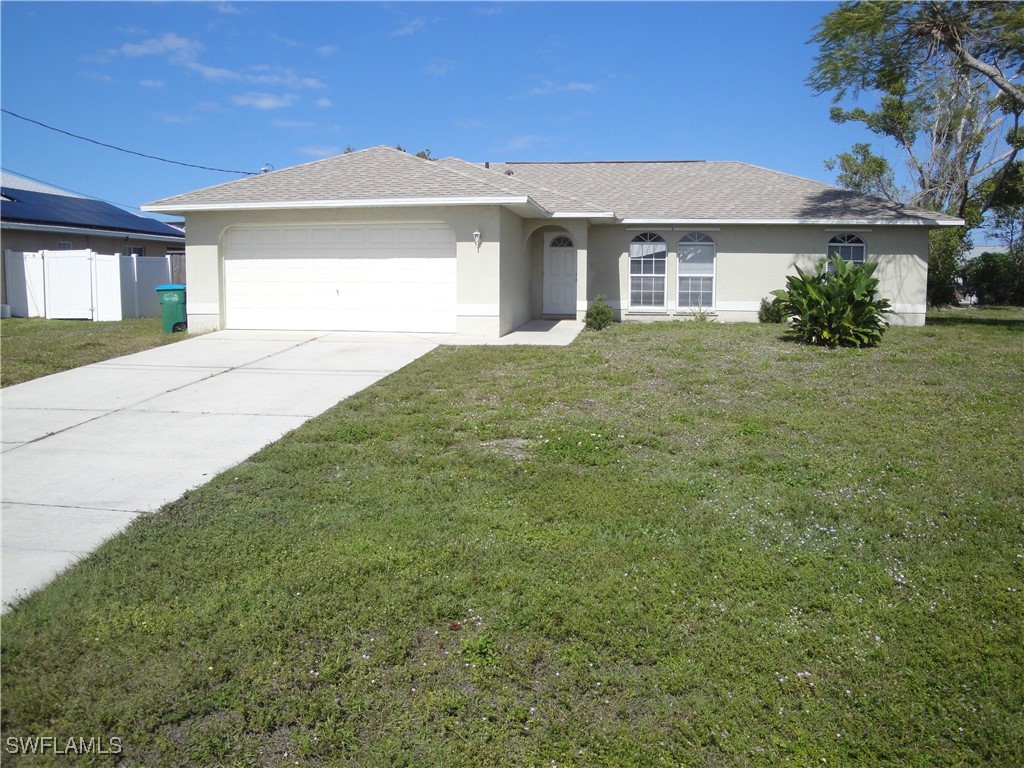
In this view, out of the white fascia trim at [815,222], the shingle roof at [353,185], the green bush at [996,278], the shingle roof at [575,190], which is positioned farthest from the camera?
the green bush at [996,278]

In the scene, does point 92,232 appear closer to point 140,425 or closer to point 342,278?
point 342,278

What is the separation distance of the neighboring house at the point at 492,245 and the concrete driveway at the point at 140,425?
6.39 feet

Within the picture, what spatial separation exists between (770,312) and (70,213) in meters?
21.9

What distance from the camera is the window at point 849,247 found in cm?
2050

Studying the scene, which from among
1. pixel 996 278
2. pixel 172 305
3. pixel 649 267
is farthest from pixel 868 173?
pixel 172 305

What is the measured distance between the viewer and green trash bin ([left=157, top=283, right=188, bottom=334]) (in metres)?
16.3

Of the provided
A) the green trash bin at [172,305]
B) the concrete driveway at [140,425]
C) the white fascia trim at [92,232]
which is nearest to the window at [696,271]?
the concrete driveway at [140,425]

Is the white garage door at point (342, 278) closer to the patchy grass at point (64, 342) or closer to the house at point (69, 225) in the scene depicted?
the patchy grass at point (64, 342)

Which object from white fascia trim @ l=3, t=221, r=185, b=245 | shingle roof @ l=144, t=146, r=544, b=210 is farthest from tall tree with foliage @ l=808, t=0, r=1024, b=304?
white fascia trim @ l=3, t=221, r=185, b=245

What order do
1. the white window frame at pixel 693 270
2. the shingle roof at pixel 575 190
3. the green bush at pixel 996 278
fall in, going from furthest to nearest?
the green bush at pixel 996 278 → the white window frame at pixel 693 270 → the shingle roof at pixel 575 190

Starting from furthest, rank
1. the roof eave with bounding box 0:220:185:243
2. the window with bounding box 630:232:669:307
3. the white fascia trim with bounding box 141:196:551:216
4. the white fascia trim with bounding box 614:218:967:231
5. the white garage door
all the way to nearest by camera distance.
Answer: the roof eave with bounding box 0:220:185:243, the window with bounding box 630:232:669:307, the white fascia trim with bounding box 614:218:967:231, the white garage door, the white fascia trim with bounding box 141:196:551:216

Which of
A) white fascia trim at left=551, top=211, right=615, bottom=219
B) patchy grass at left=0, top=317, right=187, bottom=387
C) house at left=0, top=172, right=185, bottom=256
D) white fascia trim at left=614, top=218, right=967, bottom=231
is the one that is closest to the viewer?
patchy grass at left=0, top=317, right=187, bottom=387

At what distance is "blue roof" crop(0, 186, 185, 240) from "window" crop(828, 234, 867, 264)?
21.8 meters

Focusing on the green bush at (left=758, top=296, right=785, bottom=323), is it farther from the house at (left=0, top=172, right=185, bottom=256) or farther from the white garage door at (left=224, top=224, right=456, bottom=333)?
the house at (left=0, top=172, right=185, bottom=256)
